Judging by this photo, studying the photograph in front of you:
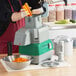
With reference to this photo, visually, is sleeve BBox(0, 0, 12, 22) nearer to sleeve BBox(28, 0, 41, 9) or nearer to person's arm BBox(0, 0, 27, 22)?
person's arm BBox(0, 0, 27, 22)

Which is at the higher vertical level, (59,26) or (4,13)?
(4,13)

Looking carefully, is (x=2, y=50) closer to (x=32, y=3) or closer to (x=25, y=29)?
(x=32, y=3)

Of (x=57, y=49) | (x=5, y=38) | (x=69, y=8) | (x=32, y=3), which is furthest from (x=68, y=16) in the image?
(x=57, y=49)

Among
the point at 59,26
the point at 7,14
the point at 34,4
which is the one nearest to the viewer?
the point at 7,14

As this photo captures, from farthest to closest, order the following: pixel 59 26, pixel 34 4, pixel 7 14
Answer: pixel 59 26 < pixel 34 4 < pixel 7 14

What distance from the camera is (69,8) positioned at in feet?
13.8

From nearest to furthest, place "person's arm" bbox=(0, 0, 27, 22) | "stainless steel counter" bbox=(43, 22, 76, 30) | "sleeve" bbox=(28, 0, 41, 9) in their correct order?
"person's arm" bbox=(0, 0, 27, 22) < "sleeve" bbox=(28, 0, 41, 9) < "stainless steel counter" bbox=(43, 22, 76, 30)

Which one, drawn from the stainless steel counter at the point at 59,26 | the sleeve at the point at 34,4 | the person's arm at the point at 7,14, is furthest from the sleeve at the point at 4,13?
the stainless steel counter at the point at 59,26

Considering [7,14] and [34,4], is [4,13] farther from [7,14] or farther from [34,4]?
[34,4]

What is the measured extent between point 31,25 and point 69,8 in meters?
1.83

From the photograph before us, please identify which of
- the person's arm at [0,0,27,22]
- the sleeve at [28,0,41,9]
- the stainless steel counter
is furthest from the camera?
the stainless steel counter

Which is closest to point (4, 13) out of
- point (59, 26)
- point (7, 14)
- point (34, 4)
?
point (7, 14)

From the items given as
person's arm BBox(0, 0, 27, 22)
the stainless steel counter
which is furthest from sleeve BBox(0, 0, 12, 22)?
the stainless steel counter

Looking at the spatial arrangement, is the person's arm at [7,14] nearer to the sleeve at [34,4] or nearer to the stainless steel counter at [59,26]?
the sleeve at [34,4]
